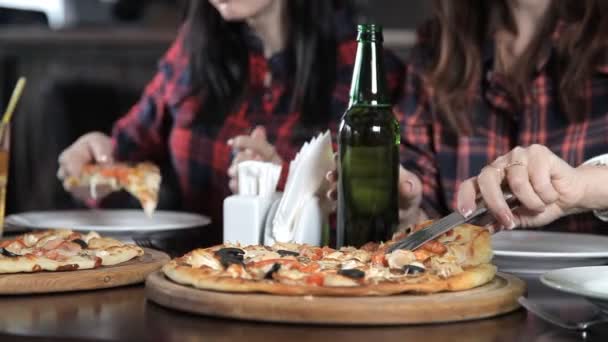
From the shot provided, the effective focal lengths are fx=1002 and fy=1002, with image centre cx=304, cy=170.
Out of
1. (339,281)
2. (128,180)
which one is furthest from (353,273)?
(128,180)

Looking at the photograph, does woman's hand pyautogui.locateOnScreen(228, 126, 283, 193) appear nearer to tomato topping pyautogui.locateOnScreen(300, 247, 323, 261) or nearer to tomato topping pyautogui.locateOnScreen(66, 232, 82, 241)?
tomato topping pyautogui.locateOnScreen(66, 232, 82, 241)

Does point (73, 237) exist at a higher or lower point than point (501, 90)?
lower

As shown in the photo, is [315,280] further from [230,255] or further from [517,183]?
[517,183]

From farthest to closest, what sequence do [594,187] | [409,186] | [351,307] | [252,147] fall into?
[252,147], [409,186], [594,187], [351,307]

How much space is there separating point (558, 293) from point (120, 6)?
357cm

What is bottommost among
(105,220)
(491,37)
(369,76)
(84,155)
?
(105,220)

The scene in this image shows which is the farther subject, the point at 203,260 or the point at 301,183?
the point at 301,183

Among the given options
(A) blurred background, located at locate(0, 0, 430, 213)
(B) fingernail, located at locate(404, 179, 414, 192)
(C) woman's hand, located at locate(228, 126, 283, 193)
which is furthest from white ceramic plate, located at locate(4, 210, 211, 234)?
(A) blurred background, located at locate(0, 0, 430, 213)

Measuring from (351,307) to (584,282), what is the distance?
0.86 ft

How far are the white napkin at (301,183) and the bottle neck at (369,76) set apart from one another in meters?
0.12

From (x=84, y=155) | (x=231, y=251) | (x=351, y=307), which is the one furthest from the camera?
(x=84, y=155)

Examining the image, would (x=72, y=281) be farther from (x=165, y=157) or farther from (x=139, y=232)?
(x=165, y=157)

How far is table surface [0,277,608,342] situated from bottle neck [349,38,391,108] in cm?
38

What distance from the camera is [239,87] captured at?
8.68ft
